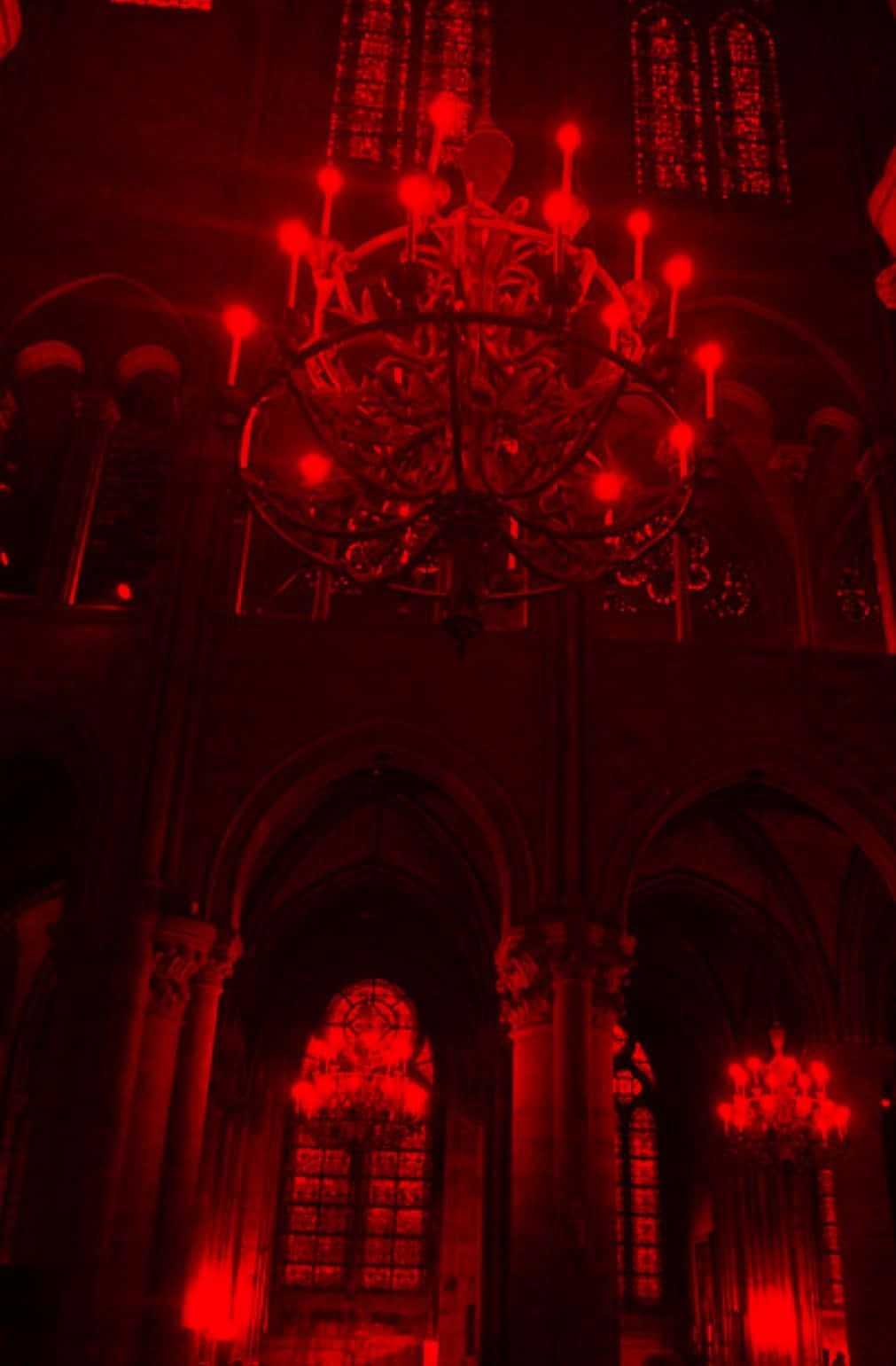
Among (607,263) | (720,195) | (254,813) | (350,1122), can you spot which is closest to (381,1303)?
(350,1122)

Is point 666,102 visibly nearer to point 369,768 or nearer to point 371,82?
point 371,82

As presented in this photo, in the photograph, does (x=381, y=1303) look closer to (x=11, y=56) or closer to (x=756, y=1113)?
(x=756, y=1113)

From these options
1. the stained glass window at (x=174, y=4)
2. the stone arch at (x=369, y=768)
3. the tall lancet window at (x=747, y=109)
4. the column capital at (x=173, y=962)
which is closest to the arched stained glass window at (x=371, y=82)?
the stained glass window at (x=174, y=4)

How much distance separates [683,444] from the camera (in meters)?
7.61

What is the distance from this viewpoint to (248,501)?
776cm

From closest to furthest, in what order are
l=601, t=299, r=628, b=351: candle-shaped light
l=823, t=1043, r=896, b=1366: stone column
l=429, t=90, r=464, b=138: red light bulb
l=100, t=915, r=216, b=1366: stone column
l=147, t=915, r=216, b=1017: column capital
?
l=601, t=299, r=628, b=351: candle-shaped light
l=429, t=90, r=464, b=138: red light bulb
l=100, t=915, r=216, b=1366: stone column
l=147, t=915, r=216, b=1017: column capital
l=823, t=1043, r=896, b=1366: stone column

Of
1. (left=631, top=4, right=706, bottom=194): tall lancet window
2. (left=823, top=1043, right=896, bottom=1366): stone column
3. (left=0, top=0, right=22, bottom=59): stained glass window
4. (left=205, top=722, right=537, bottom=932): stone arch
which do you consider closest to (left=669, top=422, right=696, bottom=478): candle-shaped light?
(left=205, top=722, right=537, bottom=932): stone arch

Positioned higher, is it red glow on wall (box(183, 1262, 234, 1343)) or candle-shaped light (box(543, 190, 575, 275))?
candle-shaped light (box(543, 190, 575, 275))

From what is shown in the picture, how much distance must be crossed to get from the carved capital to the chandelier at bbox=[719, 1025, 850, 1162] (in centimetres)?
377

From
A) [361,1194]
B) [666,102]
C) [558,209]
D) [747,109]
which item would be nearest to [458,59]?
[666,102]

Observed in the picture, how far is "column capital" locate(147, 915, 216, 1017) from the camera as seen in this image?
450 inches

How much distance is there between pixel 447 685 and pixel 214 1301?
9618mm

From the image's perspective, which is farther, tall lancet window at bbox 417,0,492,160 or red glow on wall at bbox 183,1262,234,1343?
tall lancet window at bbox 417,0,492,160

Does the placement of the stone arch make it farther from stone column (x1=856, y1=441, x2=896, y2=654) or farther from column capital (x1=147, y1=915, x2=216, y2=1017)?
stone column (x1=856, y1=441, x2=896, y2=654)
